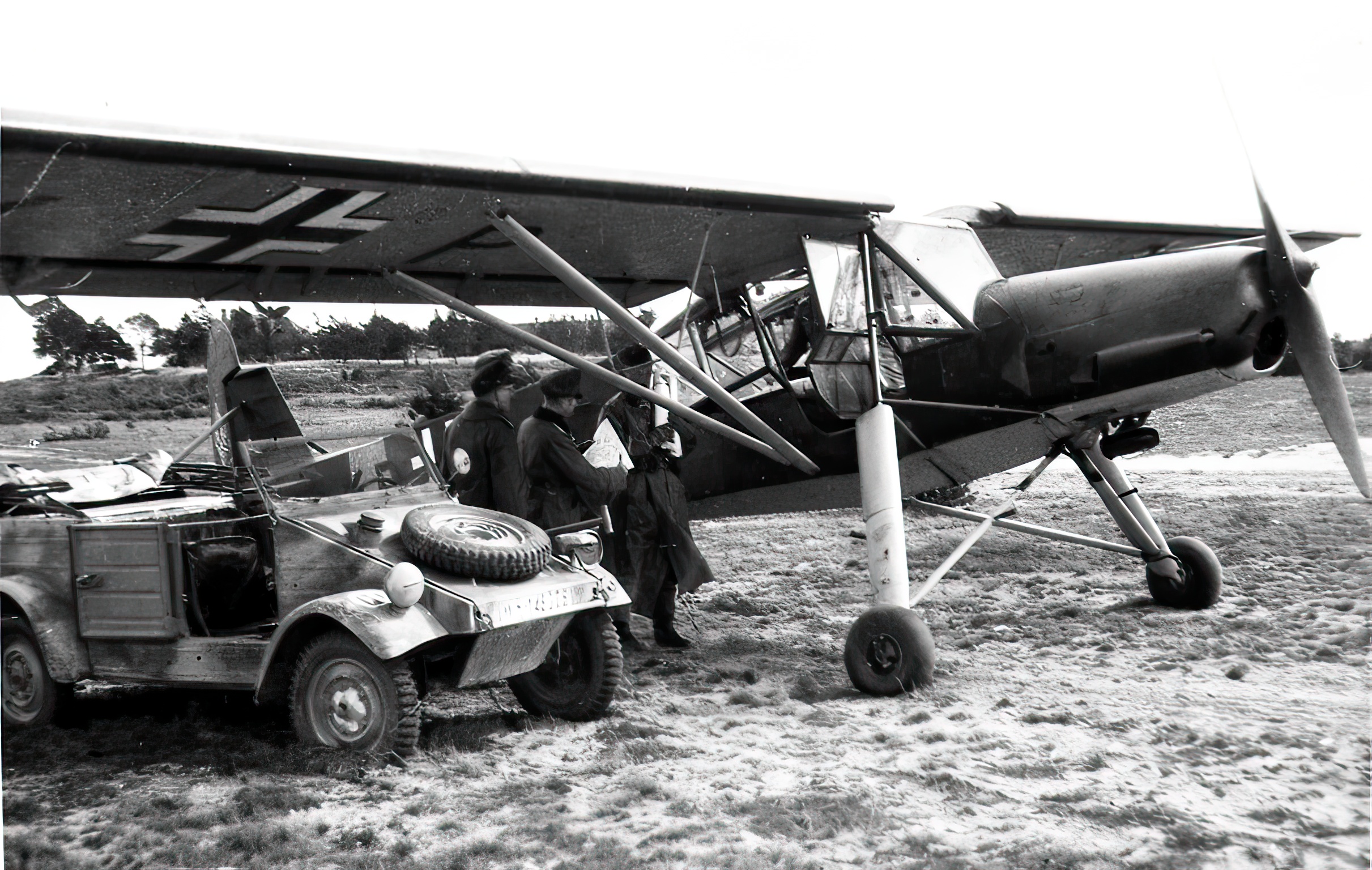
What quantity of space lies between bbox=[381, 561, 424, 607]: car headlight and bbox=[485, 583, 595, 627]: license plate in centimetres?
30

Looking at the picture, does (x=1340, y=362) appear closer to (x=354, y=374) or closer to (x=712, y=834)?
(x=712, y=834)

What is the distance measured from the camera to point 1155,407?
585cm

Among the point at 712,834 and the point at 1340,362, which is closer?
the point at 712,834

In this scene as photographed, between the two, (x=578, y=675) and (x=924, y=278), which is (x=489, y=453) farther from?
(x=924, y=278)

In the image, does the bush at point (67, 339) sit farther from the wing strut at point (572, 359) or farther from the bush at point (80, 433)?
the wing strut at point (572, 359)

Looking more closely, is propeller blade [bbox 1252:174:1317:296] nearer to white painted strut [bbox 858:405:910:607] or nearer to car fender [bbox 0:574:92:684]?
white painted strut [bbox 858:405:910:607]

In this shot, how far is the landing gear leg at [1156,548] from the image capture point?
21.9 feet

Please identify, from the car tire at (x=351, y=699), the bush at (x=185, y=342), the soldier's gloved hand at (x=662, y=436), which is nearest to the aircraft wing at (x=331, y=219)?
the soldier's gloved hand at (x=662, y=436)

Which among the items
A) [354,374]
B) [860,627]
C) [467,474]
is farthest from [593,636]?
[354,374]

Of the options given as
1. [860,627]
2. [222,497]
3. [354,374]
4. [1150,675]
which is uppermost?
[354,374]

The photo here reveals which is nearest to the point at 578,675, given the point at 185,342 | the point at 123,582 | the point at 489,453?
the point at 489,453

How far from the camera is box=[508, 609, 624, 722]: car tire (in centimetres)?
484

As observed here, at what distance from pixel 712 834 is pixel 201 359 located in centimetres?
738

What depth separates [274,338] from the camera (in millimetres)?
9562
